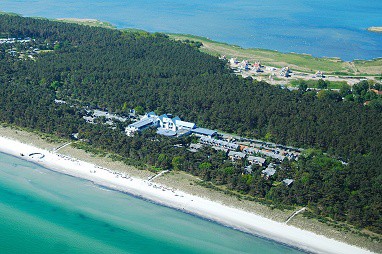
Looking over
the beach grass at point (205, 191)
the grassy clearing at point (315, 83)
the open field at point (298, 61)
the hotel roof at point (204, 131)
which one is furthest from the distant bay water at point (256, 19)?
the beach grass at point (205, 191)

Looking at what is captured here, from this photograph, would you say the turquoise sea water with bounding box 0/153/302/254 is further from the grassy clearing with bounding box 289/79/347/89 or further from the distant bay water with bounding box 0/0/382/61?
the distant bay water with bounding box 0/0/382/61

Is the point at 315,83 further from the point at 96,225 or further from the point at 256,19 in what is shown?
the point at 256,19

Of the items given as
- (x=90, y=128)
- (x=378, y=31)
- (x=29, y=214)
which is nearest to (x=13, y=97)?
(x=90, y=128)

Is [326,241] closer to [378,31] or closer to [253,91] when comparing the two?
[253,91]

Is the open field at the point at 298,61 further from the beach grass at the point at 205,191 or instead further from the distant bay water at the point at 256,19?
the beach grass at the point at 205,191

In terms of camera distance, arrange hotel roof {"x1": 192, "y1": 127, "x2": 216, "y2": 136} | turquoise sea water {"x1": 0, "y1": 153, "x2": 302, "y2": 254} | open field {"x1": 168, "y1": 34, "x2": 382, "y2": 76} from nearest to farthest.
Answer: turquoise sea water {"x1": 0, "y1": 153, "x2": 302, "y2": 254} < hotel roof {"x1": 192, "y1": 127, "x2": 216, "y2": 136} < open field {"x1": 168, "y1": 34, "x2": 382, "y2": 76}

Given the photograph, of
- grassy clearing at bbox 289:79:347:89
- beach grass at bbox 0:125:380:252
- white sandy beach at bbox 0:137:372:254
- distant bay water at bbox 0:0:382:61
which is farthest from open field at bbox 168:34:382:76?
white sandy beach at bbox 0:137:372:254

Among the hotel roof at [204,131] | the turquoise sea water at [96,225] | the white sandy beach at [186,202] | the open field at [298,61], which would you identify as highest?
the open field at [298,61]
